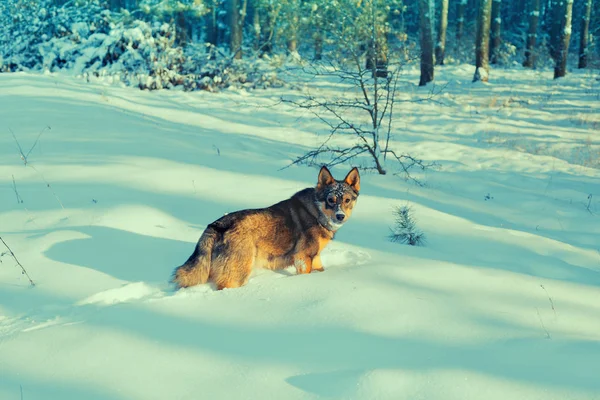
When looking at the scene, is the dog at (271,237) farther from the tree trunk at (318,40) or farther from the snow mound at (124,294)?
the tree trunk at (318,40)

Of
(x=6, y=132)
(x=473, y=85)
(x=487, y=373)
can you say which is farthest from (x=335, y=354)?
(x=473, y=85)

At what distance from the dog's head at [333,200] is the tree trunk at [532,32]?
24692 millimetres

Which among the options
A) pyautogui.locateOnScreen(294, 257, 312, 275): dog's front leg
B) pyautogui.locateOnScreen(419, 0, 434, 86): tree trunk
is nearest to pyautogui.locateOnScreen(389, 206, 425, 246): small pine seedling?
pyautogui.locateOnScreen(294, 257, 312, 275): dog's front leg

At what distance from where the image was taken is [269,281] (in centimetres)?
495

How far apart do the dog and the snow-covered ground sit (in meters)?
0.21

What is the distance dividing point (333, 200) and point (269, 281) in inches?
42.7

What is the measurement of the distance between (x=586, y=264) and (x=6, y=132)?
9.80 m

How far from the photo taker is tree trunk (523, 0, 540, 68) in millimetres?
26203

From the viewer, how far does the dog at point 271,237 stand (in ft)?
15.7

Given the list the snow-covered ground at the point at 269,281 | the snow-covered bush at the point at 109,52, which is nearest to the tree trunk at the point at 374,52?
the snow-covered ground at the point at 269,281

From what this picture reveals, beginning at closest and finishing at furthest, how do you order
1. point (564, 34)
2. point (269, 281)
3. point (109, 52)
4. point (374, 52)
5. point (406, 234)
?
point (269, 281), point (406, 234), point (374, 52), point (109, 52), point (564, 34)

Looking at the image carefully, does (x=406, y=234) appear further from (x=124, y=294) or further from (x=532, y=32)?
(x=532, y=32)

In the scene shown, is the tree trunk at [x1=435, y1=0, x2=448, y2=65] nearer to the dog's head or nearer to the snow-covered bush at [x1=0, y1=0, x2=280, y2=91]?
the snow-covered bush at [x1=0, y1=0, x2=280, y2=91]

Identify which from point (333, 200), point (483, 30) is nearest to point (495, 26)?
point (483, 30)
